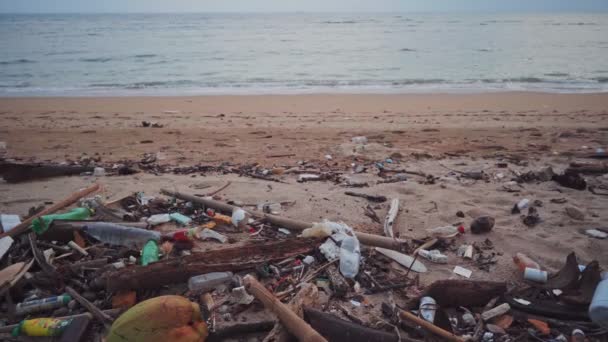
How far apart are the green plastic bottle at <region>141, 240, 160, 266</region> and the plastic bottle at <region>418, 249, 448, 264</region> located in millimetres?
2159

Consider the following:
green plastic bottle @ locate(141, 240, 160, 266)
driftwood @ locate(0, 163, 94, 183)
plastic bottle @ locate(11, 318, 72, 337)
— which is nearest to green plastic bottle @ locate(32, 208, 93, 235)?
green plastic bottle @ locate(141, 240, 160, 266)

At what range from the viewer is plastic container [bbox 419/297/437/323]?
239 centimetres

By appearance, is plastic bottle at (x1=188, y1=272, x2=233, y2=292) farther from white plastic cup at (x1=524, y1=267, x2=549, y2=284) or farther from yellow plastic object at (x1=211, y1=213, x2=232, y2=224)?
white plastic cup at (x1=524, y1=267, x2=549, y2=284)

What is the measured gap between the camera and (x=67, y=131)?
7.83 meters

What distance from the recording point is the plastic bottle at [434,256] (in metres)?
3.04

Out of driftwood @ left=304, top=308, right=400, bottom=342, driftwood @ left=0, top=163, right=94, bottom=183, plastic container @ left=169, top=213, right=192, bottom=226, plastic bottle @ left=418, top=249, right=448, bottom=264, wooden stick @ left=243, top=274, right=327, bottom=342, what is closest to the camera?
wooden stick @ left=243, top=274, right=327, bottom=342

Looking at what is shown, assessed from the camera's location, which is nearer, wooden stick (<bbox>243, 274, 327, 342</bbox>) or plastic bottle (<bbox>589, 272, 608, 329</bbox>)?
wooden stick (<bbox>243, 274, 327, 342</bbox>)

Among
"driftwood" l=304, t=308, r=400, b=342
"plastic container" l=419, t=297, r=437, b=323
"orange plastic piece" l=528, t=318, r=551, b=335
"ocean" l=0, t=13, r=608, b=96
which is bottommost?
"orange plastic piece" l=528, t=318, r=551, b=335

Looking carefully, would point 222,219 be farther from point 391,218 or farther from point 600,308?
point 600,308

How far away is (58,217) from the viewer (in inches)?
130

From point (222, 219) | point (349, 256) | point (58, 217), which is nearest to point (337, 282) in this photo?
point (349, 256)

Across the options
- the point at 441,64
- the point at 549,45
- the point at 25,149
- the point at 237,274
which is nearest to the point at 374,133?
the point at 237,274

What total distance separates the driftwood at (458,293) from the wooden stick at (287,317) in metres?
0.85

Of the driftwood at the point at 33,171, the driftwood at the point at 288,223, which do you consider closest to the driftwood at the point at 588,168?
the driftwood at the point at 288,223
